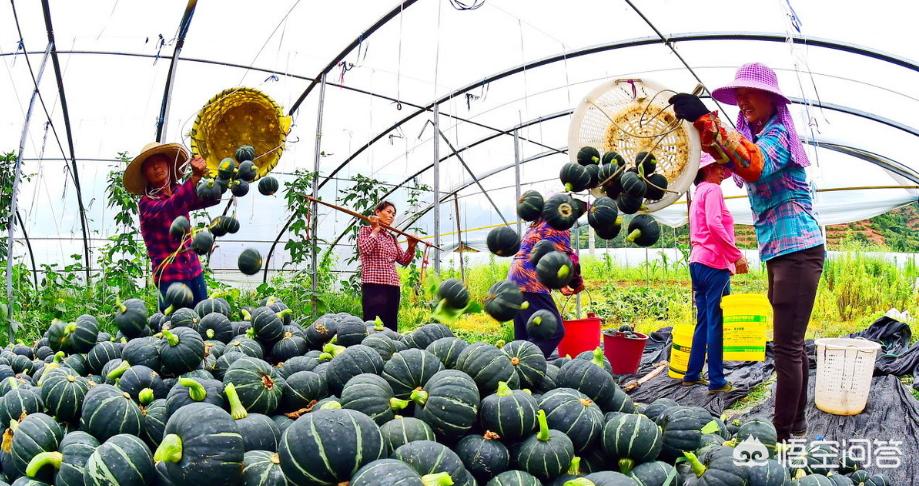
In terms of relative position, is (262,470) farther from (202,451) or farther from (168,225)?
(168,225)

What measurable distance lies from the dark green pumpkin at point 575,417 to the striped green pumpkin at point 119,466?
1028mm

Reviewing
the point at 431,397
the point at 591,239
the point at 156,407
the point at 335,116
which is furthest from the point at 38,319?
the point at 591,239

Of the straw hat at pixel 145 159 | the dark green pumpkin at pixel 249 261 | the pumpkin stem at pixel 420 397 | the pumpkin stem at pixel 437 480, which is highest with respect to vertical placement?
the straw hat at pixel 145 159

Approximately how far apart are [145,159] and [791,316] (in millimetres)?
4531

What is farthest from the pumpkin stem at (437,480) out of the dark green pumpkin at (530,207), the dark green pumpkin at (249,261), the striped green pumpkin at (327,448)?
the dark green pumpkin at (249,261)

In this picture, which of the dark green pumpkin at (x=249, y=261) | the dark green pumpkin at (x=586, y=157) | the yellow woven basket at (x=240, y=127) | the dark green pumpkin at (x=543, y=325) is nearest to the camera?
the dark green pumpkin at (x=543, y=325)

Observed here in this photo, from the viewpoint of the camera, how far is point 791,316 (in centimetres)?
318

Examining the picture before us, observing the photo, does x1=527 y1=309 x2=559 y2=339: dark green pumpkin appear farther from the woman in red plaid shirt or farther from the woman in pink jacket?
the woman in red plaid shirt

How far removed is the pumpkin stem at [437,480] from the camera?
1261 mm

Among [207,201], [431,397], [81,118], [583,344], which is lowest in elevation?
[583,344]

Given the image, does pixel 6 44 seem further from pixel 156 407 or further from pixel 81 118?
pixel 156 407

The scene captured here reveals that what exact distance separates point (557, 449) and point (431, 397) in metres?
0.36

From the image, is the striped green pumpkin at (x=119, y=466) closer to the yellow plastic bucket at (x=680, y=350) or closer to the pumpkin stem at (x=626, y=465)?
the pumpkin stem at (x=626, y=465)

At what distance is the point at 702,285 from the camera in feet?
16.3
